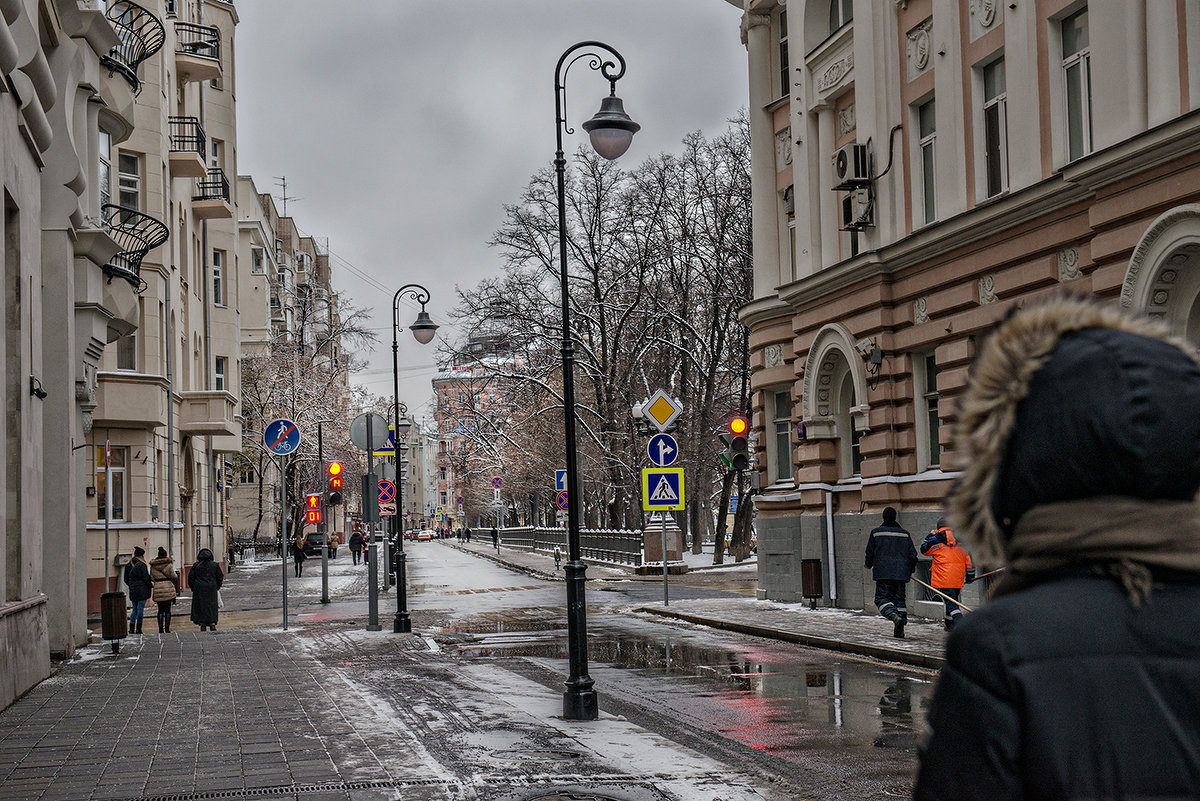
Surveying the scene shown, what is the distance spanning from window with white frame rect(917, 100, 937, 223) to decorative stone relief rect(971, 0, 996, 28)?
194 cm

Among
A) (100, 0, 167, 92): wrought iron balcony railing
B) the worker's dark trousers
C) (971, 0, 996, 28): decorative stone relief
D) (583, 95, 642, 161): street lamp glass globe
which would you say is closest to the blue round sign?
(100, 0, 167, 92): wrought iron balcony railing

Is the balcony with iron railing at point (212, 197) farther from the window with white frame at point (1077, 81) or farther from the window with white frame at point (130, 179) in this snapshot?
the window with white frame at point (1077, 81)

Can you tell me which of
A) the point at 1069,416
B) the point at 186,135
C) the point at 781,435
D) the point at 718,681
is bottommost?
the point at 718,681

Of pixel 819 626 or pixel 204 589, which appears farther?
pixel 204 589

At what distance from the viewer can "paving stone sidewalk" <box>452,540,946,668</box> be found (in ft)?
52.5

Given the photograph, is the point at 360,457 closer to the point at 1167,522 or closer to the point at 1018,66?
the point at 1018,66

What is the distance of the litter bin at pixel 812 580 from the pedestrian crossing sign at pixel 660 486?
2.60 metres

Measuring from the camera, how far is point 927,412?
21188mm

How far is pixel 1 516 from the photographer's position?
1334cm

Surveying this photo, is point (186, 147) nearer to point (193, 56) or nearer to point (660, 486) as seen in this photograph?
point (193, 56)

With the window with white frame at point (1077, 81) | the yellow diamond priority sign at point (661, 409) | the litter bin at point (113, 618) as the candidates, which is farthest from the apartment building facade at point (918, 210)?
the litter bin at point (113, 618)

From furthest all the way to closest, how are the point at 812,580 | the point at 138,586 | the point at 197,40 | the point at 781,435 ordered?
1. the point at 197,40
2. the point at 781,435
3. the point at 138,586
4. the point at 812,580

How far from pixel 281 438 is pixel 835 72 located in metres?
11.8

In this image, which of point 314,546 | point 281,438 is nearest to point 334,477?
point 281,438
